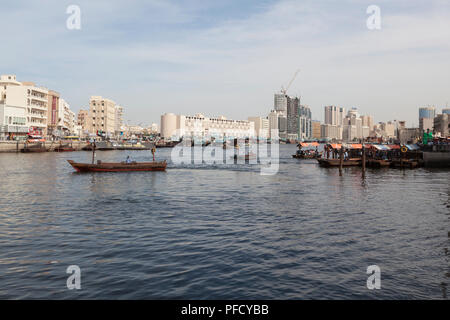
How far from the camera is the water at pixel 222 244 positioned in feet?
44.4

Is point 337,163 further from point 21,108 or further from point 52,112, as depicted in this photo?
point 52,112

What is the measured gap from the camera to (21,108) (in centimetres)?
11494

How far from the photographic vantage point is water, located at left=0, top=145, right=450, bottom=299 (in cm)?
1354

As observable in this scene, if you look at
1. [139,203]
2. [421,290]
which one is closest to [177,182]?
[139,203]

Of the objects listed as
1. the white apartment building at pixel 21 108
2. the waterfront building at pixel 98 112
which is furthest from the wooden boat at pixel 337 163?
the waterfront building at pixel 98 112

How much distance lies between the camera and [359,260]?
16562 mm

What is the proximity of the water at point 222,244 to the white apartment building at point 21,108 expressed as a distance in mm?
85267

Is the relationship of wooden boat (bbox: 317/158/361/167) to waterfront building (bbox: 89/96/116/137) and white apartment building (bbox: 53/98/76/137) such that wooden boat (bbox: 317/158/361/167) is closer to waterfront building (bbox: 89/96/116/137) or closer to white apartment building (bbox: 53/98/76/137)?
white apartment building (bbox: 53/98/76/137)

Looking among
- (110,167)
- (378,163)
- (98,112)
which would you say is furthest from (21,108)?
(378,163)

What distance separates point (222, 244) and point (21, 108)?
117 metres

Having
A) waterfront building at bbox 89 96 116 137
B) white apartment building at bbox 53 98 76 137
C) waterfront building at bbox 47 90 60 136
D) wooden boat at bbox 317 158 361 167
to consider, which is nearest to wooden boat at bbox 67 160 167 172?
wooden boat at bbox 317 158 361 167
